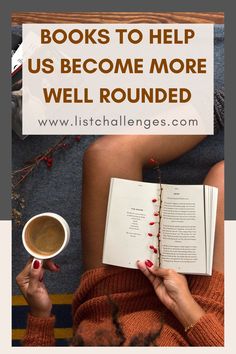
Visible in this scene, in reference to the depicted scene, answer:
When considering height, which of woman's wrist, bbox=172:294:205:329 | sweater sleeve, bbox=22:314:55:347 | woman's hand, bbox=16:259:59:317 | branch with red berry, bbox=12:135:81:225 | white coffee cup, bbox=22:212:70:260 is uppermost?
branch with red berry, bbox=12:135:81:225

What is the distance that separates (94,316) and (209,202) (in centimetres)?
44

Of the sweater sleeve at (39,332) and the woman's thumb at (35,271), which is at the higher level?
the woman's thumb at (35,271)

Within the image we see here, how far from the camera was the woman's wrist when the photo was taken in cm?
233

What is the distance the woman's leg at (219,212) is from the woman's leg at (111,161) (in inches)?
3.8

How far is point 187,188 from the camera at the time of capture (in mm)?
2391

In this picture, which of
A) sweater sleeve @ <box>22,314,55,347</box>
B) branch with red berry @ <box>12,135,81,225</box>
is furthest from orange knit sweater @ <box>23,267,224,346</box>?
branch with red berry @ <box>12,135,81,225</box>

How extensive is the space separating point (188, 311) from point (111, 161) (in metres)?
0.46

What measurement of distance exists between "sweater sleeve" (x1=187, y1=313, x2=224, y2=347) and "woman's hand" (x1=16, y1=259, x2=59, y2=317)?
404mm

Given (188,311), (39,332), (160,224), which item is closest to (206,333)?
(188,311)

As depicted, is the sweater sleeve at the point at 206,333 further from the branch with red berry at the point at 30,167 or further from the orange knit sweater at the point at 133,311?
the branch with red berry at the point at 30,167

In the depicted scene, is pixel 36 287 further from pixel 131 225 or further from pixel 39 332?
pixel 131 225

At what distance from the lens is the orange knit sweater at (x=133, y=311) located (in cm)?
234

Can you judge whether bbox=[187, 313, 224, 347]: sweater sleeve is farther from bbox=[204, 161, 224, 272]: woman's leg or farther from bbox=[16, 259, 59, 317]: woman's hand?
bbox=[16, 259, 59, 317]: woman's hand

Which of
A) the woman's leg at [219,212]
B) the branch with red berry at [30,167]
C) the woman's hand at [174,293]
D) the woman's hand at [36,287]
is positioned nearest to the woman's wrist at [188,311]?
the woman's hand at [174,293]
